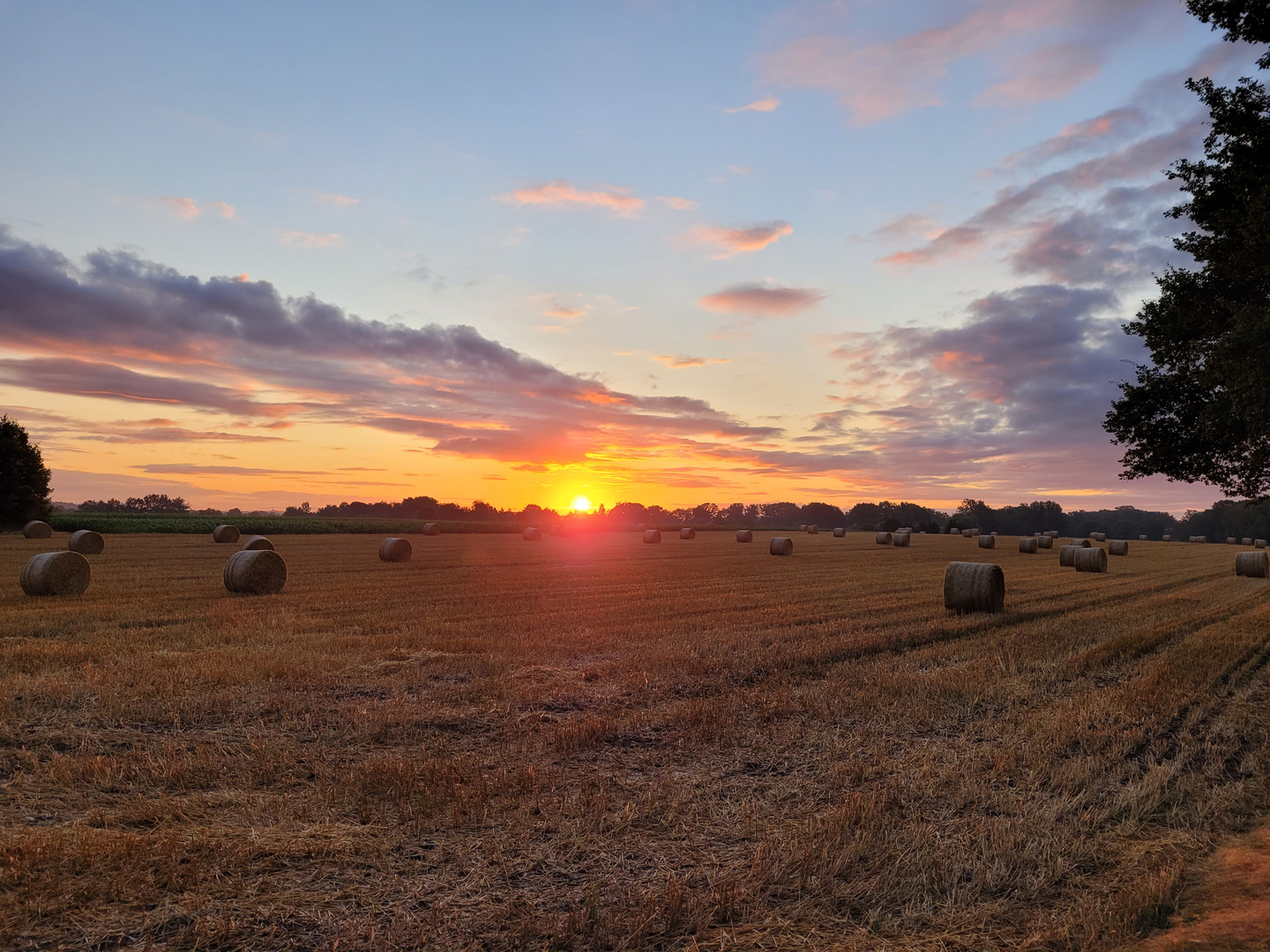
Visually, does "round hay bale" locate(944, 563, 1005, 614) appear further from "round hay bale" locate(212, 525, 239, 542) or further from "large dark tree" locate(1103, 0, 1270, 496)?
"round hay bale" locate(212, 525, 239, 542)

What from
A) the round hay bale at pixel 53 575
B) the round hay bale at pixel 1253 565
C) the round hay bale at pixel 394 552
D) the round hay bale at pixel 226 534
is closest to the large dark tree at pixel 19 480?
the round hay bale at pixel 226 534

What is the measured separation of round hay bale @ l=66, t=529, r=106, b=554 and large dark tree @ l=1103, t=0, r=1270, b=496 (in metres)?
39.6

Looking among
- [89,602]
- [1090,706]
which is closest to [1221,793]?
[1090,706]

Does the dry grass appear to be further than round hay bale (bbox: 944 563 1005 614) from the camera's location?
No

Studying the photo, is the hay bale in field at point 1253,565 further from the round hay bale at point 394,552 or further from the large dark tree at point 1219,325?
the round hay bale at point 394,552

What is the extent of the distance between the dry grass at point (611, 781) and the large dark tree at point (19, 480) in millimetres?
50915

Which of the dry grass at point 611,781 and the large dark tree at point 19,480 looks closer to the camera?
the dry grass at point 611,781

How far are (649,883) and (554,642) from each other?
7.97m

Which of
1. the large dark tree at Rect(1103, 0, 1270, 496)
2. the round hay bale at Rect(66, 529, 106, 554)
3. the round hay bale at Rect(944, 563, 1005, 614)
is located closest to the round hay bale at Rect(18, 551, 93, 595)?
the round hay bale at Rect(66, 529, 106, 554)

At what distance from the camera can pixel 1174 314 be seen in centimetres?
1775

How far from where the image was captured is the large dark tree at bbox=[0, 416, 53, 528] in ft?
173

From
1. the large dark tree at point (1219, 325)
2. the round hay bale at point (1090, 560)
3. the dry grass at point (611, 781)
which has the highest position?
the large dark tree at point (1219, 325)

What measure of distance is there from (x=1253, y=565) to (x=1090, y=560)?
5.57 m

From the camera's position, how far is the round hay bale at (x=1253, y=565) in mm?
28297
